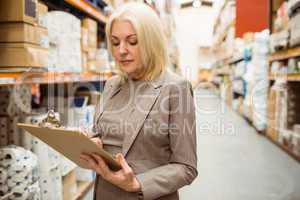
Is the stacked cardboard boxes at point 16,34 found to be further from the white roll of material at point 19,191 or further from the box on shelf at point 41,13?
the white roll of material at point 19,191

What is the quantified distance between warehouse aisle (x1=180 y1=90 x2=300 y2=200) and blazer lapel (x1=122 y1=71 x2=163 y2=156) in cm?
65

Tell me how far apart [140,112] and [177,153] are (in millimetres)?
166

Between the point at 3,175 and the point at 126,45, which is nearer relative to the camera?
the point at 126,45

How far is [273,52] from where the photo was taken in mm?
3523

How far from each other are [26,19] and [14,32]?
0.08 m

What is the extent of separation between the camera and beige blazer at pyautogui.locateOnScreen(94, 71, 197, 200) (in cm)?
83

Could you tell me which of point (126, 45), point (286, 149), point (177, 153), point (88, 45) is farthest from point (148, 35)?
point (286, 149)

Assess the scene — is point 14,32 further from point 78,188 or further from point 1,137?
point 78,188

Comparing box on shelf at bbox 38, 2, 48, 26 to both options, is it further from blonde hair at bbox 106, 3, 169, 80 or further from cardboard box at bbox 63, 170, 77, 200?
cardboard box at bbox 63, 170, 77, 200

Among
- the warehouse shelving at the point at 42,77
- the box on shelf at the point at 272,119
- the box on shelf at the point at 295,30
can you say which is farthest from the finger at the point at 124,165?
the box on shelf at the point at 272,119

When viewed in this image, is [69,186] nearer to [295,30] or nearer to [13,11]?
[13,11]

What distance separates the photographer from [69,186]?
198cm

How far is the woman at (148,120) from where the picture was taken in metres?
0.84

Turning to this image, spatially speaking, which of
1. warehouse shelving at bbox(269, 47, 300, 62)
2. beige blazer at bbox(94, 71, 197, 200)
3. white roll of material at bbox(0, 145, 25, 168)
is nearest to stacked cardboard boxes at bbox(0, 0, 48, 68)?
white roll of material at bbox(0, 145, 25, 168)
